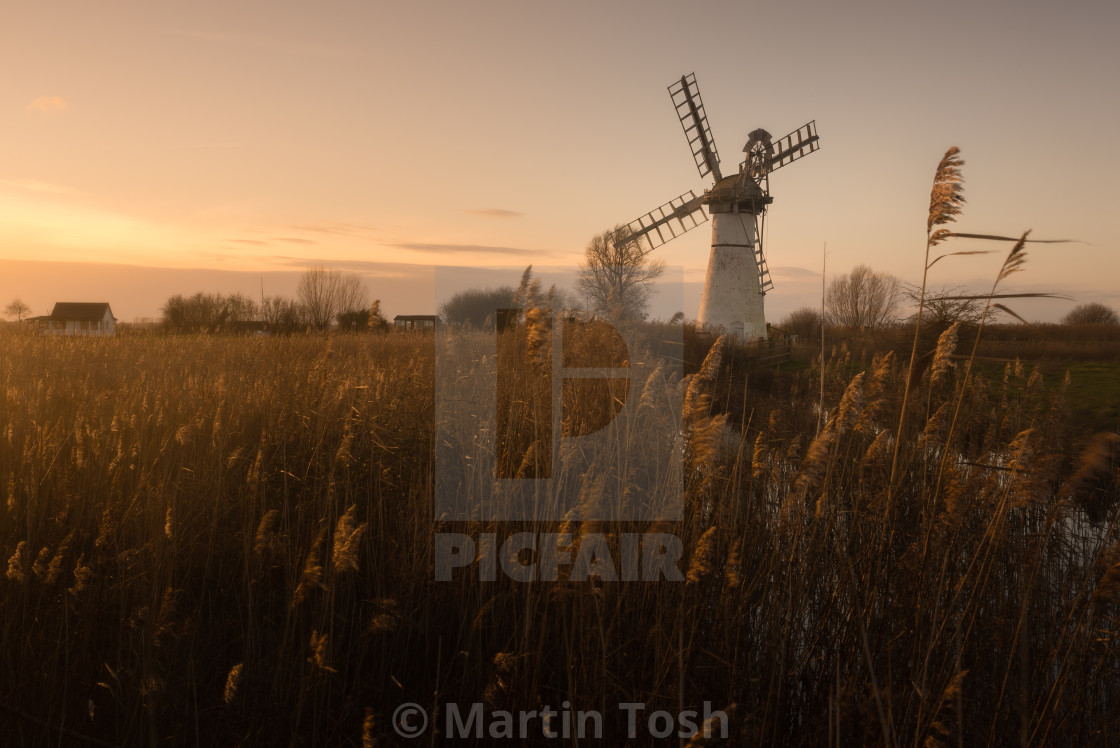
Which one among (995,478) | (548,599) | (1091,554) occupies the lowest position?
(1091,554)

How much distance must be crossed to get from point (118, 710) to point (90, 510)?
1.42 metres

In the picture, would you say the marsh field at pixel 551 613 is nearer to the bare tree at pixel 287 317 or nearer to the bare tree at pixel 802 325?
the bare tree at pixel 287 317

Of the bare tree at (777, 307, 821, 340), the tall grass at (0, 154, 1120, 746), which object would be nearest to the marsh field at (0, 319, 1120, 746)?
the tall grass at (0, 154, 1120, 746)

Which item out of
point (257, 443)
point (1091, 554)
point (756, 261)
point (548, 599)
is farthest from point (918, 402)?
point (756, 261)

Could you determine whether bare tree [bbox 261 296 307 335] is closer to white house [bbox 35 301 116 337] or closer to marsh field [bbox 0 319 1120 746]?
marsh field [bbox 0 319 1120 746]

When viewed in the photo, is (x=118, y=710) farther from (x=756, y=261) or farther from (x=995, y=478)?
(x=756, y=261)

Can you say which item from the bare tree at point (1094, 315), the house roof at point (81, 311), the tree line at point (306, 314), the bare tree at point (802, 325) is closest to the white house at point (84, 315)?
Answer: the house roof at point (81, 311)

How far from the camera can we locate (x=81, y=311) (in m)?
54.2

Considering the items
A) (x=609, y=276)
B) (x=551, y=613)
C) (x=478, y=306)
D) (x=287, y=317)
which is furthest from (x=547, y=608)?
(x=609, y=276)

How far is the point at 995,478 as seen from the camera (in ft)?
9.13

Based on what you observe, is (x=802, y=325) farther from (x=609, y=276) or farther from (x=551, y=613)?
(x=551, y=613)

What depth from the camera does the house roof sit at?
52281 mm

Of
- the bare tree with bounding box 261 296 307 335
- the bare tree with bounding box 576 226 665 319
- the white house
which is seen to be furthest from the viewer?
the white house

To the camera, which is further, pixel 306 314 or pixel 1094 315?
pixel 1094 315
